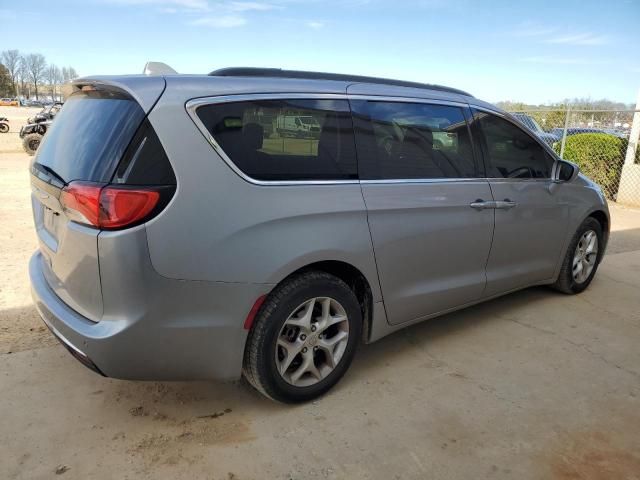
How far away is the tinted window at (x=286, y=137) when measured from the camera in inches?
96.3

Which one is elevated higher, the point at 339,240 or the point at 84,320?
the point at 339,240

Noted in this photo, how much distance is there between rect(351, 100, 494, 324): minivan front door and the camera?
2984 millimetres

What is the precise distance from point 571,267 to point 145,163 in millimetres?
3825

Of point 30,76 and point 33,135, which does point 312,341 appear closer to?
point 33,135

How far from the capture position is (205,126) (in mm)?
2373

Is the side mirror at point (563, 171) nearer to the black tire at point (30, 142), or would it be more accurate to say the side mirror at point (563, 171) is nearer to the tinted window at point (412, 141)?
the tinted window at point (412, 141)

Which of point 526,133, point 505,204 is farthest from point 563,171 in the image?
point 505,204

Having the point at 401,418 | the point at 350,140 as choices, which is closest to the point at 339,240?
the point at 350,140

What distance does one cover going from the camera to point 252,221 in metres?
2.43

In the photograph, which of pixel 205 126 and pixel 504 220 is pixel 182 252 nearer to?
pixel 205 126

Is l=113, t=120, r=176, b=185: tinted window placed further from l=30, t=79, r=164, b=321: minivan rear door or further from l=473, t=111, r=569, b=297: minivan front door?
l=473, t=111, r=569, b=297: minivan front door

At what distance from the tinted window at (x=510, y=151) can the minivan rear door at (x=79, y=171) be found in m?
2.36

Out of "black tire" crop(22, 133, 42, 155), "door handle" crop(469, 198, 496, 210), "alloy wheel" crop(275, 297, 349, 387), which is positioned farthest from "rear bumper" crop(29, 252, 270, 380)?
"black tire" crop(22, 133, 42, 155)

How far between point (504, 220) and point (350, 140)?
4.84ft
